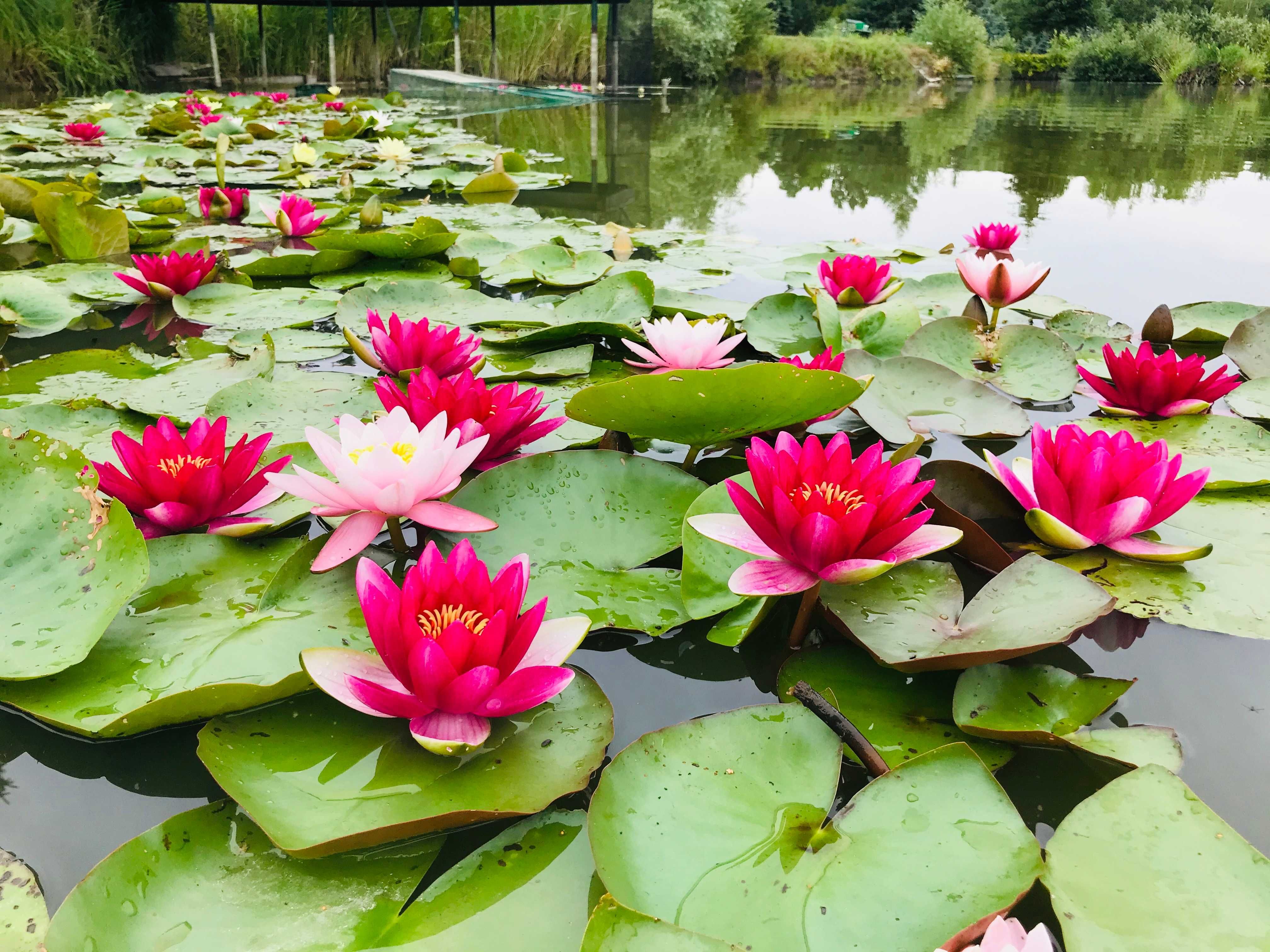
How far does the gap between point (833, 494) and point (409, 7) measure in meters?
14.4

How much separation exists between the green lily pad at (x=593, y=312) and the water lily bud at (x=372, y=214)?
1132 millimetres

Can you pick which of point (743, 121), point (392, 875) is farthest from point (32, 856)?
point (743, 121)

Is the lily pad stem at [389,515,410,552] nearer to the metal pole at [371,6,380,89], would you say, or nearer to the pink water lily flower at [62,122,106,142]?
the pink water lily flower at [62,122,106,142]

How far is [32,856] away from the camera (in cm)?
63

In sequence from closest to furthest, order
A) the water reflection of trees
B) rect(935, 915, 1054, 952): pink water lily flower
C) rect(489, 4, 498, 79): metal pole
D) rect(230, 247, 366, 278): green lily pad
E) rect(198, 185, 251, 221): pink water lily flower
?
1. rect(935, 915, 1054, 952): pink water lily flower
2. rect(230, 247, 366, 278): green lily pad
3. rect(198, 185, 251, 221): pink water lily flower
4. the water reflection of trees
5. rect(489, 4, 498, 79): metal pole

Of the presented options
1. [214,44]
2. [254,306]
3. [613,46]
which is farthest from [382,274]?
[613,46]

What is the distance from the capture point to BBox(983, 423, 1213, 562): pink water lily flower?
0.93m

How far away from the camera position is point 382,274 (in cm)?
227

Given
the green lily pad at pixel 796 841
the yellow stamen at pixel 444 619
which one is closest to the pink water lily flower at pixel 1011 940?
the green lily pad at pixel 796 841

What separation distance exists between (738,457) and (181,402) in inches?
38.2

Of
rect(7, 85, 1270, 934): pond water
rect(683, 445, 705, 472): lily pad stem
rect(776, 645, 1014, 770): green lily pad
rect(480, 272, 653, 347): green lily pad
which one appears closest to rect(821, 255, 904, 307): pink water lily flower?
rect(7, 85, 1270, 934): pond water

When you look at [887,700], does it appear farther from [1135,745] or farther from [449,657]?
[449,657]

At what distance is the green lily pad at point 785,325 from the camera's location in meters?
1.67

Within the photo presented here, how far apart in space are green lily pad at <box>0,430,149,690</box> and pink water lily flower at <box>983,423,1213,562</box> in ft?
3.27
